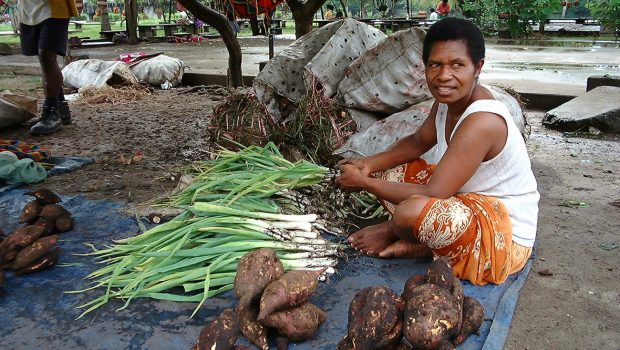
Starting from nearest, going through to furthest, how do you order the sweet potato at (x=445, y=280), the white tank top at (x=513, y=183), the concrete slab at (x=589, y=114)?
the sweet potato at (x=445, y=280)
the white tank top at (x=513, y=183)
the concrete slab at (x=589, y=114)

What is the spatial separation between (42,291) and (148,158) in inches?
90.9

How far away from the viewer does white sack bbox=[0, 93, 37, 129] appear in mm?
5054

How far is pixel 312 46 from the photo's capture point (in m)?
4.09

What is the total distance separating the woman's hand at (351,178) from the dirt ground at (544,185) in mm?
882

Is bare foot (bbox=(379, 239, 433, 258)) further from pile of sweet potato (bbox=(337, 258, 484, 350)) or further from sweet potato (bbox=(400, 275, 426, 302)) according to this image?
pile of sweet potato (bbox=(337, 258, 484, 350))

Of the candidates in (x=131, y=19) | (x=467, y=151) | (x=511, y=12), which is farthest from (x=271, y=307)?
(x=511, y=12)

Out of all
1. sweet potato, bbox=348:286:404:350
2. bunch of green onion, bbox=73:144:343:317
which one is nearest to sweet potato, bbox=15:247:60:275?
bunch of green onion, bbox=73:144:343:317

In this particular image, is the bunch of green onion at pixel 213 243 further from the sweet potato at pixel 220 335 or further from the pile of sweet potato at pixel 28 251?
the sweet potato at pixel 220 335

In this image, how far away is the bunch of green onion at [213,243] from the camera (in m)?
2.06

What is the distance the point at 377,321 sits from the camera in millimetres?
1500

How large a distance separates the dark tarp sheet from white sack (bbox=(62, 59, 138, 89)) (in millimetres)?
5711

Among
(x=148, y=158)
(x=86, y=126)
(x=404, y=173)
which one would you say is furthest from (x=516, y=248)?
(x=86, y=126)

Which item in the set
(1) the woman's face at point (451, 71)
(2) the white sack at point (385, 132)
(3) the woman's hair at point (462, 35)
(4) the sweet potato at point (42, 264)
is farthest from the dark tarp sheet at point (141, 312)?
(2) the white sack at point (385, 132)

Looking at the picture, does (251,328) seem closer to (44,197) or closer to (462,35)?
(462,35)
